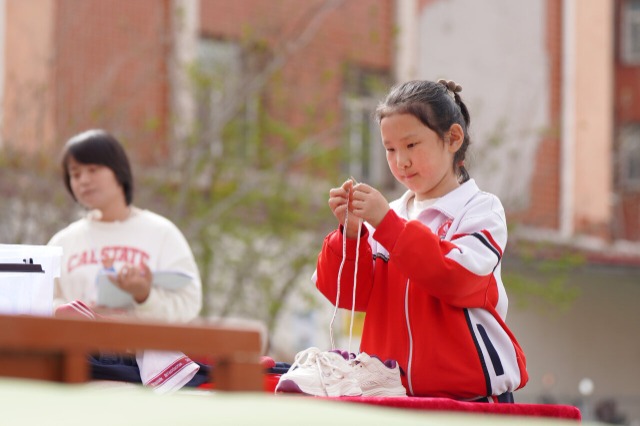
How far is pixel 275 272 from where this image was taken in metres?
12.0

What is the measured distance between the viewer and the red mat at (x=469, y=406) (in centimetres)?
290

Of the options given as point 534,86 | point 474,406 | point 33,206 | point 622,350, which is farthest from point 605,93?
point 474,406

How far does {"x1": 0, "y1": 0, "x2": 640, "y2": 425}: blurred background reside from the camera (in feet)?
37.6

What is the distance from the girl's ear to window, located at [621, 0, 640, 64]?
1803 centimetres

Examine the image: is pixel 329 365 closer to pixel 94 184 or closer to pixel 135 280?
pixel 135 280

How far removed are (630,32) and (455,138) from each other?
18.4 m

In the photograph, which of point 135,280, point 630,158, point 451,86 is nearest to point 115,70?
point 135,280

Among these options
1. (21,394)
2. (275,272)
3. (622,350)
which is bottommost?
(622,350)

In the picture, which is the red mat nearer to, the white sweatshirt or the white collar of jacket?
the white collar of jacket

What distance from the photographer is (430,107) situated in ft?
11.8

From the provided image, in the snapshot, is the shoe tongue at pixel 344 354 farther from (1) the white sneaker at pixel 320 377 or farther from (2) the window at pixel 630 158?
(2) the window at pixel 630 158

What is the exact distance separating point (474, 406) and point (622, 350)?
1658 cm

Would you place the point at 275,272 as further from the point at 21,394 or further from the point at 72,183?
the point at 21,394

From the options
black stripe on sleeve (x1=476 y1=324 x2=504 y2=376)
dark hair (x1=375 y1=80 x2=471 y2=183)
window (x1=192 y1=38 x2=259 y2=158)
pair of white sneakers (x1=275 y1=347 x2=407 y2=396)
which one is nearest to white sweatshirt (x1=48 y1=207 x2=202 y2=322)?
dark hair (x1=375 y1=80 x2=471 y2=183)
